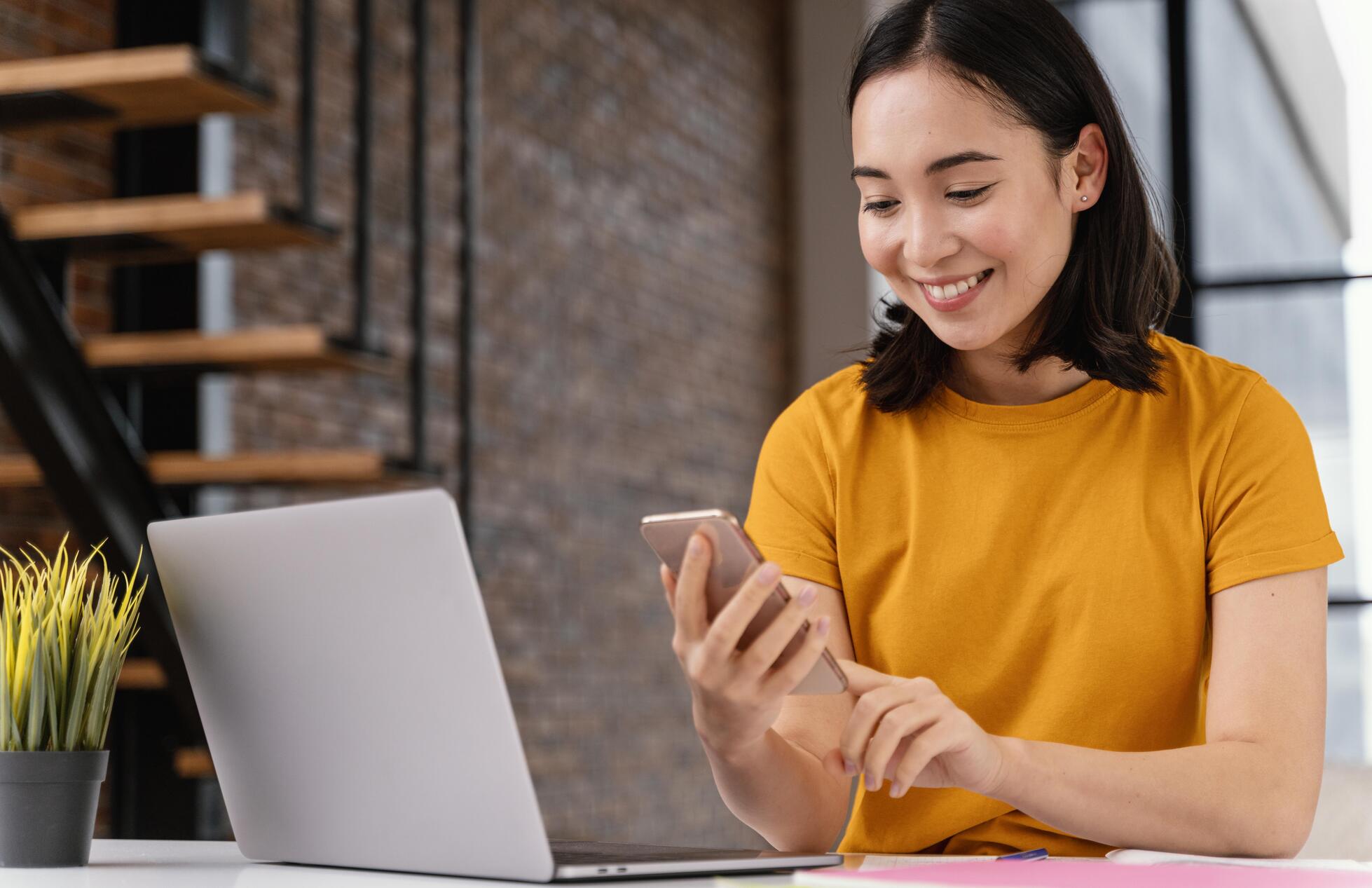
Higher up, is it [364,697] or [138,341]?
[138,341]

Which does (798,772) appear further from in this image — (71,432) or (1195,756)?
(71,432)

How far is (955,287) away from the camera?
1372 millimetres

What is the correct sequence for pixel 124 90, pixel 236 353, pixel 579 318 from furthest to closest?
pixel 579 318 → pixel 236 353 → pixel 124 90

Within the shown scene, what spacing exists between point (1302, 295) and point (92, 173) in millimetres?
3903

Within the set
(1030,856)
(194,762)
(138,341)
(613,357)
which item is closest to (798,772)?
(1030,856)

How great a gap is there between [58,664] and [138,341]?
1.84 metres

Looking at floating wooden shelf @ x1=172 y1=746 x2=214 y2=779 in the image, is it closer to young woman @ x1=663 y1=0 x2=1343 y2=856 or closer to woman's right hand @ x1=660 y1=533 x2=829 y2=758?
young woman @ x1=663 y1=0 x2=1343 y2=856

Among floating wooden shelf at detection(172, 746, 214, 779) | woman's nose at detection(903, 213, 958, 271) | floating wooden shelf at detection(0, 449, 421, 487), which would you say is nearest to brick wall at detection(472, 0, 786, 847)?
floating wooden shelf at detection(0, 449, 421, 487)

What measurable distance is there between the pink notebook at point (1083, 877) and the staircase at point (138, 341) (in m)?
1.89

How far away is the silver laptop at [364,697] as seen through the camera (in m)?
0.89

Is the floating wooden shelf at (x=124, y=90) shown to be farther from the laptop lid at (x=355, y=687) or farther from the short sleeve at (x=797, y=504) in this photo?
the laptop lid at (x=355, y=687)

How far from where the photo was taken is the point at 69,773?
1119mm

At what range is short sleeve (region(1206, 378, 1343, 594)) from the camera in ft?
4.21

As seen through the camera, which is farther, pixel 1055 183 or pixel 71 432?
pixel 71 432
